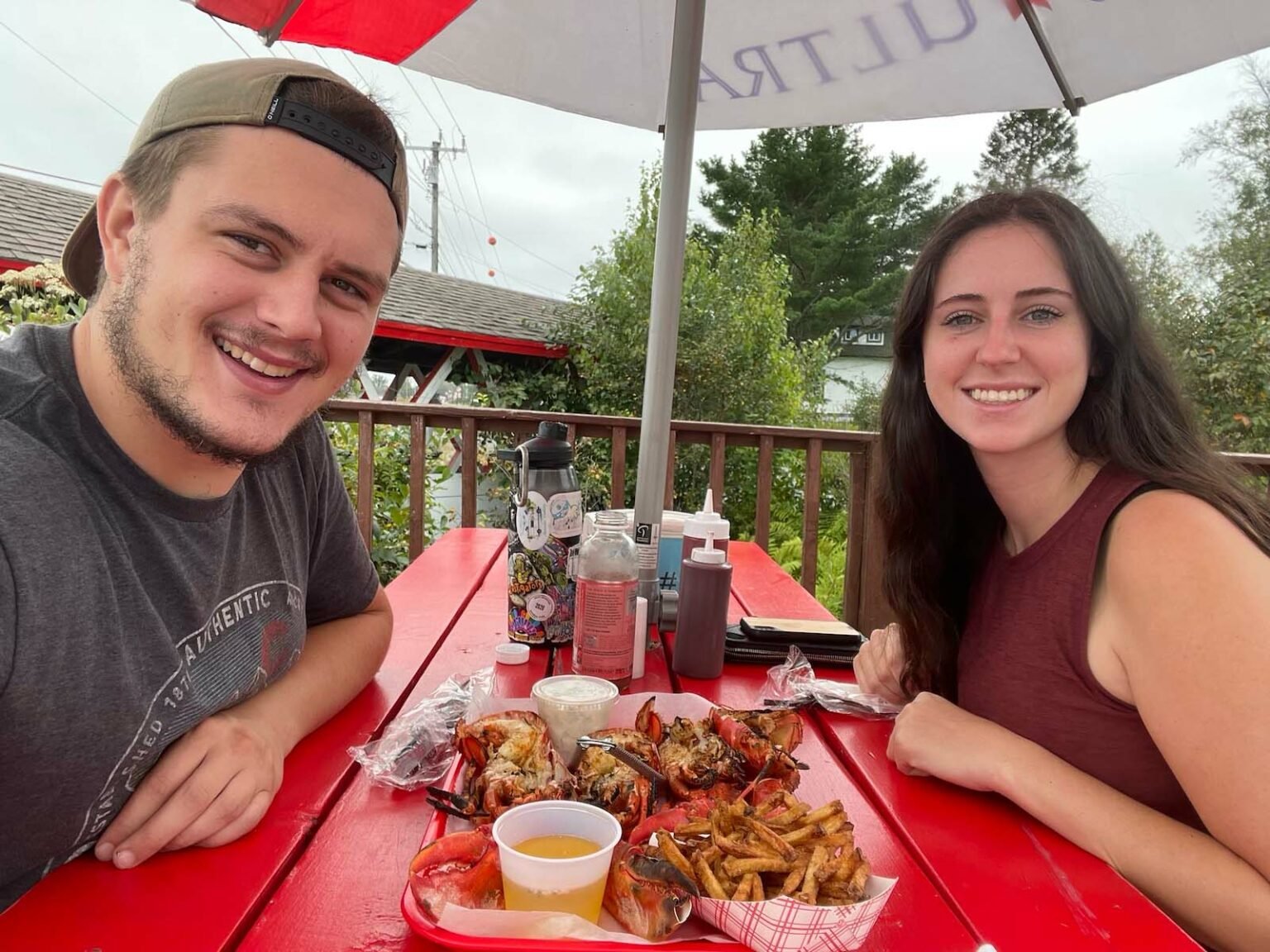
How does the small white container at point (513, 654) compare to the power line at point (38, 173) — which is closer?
the small white container at point (513, 654)

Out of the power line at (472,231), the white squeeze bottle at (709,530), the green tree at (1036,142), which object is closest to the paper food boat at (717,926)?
the white squeeze bottle at (709,530)

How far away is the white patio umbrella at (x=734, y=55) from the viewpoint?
1.74 meters

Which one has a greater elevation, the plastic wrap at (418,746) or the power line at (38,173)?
the power line at (38,173)

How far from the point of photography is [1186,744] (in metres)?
0.93

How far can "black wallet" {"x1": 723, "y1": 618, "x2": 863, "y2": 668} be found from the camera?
1.52 m

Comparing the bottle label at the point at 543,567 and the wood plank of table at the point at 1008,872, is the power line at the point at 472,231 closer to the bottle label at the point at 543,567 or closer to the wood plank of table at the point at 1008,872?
the bottle label at the point at 543,567

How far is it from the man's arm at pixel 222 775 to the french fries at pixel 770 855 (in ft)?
1.59

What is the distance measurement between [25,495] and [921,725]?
113cm

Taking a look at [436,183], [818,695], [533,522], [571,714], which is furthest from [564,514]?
[436,183]

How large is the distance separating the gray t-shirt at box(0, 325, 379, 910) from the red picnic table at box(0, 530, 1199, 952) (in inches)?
3.3

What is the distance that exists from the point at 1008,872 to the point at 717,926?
1.23 feet

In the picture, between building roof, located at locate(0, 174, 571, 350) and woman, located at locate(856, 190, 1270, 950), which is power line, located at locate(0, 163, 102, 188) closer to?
building roof, located at locate(0, 174, 571, 350)

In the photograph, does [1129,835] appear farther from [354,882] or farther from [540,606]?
[540,606]

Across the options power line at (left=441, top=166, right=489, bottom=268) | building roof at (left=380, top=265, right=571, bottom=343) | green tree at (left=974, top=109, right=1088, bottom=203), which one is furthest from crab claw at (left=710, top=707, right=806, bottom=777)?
power line at (left=441, top=166, right=489, bottom=268)
